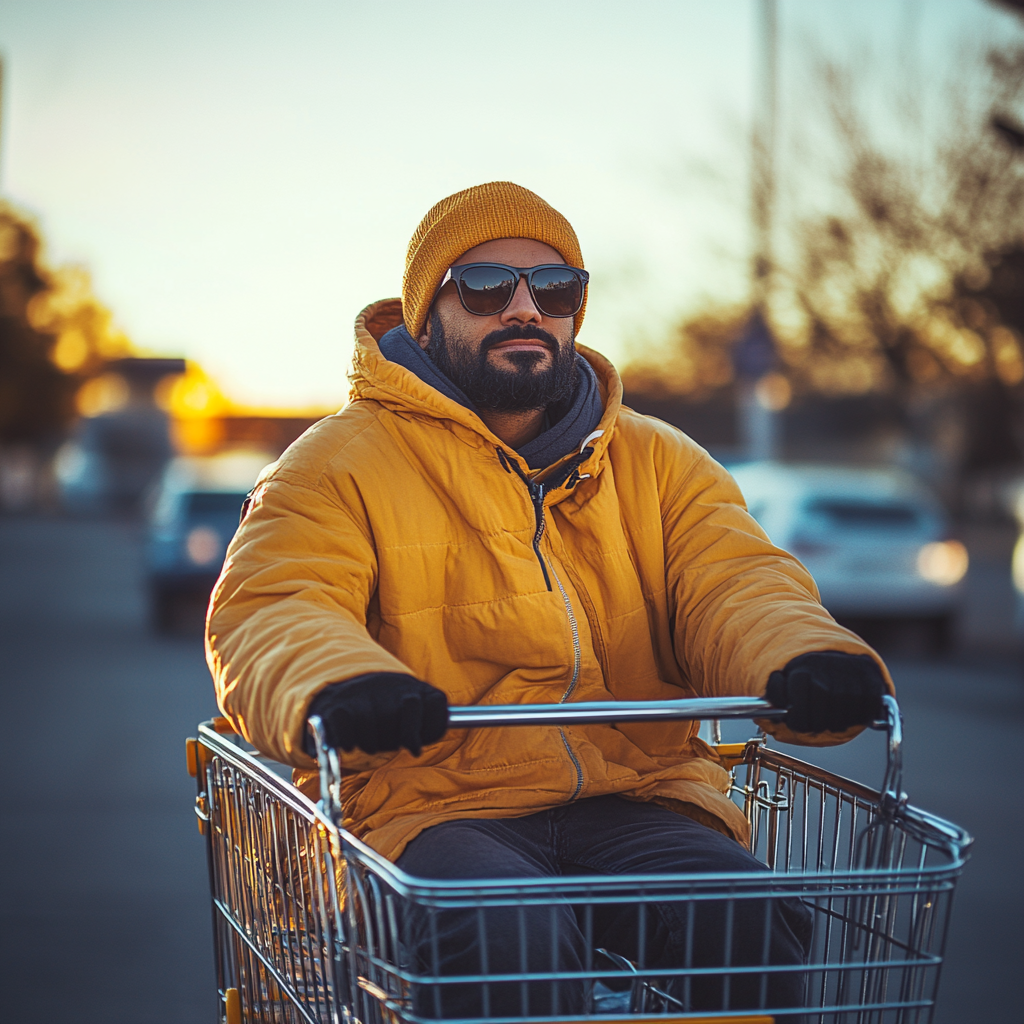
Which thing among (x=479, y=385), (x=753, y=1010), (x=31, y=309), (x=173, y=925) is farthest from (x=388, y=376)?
(x=31, y=309)

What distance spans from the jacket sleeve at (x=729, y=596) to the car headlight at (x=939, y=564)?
32.8ft

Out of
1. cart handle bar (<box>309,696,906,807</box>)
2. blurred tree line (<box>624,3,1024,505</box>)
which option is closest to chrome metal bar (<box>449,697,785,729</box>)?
cart handle bar (<box>309,696,906,807</box>)

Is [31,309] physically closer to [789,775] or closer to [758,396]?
[758,396]

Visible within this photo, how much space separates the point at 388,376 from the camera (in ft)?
9.48

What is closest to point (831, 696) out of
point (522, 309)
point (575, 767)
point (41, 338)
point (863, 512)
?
point (575, 767)

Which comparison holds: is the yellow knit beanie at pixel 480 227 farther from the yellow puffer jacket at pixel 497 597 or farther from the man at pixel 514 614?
the yellow puffer jacket at pixel 497 597

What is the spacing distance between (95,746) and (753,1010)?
669 cm

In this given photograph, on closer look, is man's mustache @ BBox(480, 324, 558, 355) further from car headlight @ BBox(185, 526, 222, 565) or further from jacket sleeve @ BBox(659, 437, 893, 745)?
car headlight @ BBox(185, 526, 222, 565)

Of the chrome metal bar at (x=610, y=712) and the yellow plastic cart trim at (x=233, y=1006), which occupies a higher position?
the chrome metal bar at (x=610, y=712)

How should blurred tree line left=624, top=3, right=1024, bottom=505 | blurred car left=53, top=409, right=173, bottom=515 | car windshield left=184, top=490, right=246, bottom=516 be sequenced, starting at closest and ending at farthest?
1. car windshield left=184, top=490, right=246, bottom=516
2. blurred tree line left=624, top=3, right=1024, bottom=505
3. blurred car left=53, top=409, right=173, bottom=515

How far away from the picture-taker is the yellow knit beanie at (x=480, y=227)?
310cm

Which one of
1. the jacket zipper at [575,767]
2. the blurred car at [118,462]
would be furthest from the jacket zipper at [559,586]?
the blurred car at [118,462]

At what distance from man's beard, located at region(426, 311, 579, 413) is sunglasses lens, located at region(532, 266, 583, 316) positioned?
60mm

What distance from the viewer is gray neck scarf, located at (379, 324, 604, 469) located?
293 cm
